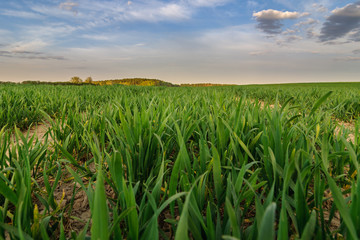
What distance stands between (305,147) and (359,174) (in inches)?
19.4

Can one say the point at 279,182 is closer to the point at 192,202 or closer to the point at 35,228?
the point at 192,202

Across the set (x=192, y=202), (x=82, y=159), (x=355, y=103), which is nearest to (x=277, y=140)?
(x=192, y=202)

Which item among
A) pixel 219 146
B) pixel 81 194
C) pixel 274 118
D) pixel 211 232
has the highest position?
pixel 274 118

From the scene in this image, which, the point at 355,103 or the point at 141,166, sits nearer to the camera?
the point at 141,166

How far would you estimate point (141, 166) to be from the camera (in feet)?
3.53

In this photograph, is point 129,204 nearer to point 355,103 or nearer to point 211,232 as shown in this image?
point 211,232

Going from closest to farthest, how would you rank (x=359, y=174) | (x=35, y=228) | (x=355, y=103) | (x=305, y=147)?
(x=359, y=174) → (x=35, y=228) → (x=305, y=147) → (x=355, y=103)

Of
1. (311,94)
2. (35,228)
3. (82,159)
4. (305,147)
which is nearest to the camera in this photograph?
(35,228)

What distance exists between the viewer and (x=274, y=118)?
3.76 feet

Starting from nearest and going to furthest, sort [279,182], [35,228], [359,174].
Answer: [359,174], [35,228], [279,182]

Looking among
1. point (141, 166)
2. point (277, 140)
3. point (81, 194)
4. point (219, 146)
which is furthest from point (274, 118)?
point (81, 194)

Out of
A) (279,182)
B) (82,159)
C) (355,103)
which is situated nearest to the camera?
(279,182)

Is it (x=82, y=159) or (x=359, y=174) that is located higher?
(x=359, y=174)

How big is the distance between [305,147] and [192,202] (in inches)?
27.8
